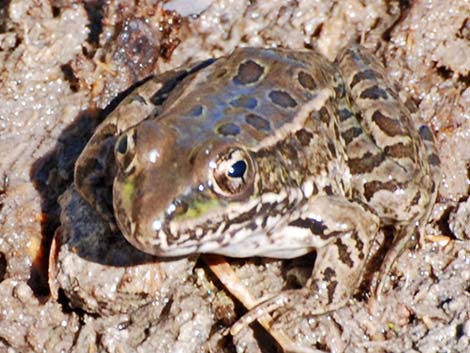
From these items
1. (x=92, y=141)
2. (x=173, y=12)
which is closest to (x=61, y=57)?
(x=173, y=12)

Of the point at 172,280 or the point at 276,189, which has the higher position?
the point at 276,189

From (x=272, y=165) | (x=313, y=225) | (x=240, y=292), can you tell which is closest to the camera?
(x=272, y=165)

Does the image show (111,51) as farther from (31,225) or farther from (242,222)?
(242,222)

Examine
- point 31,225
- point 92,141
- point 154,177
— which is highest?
point 154,177

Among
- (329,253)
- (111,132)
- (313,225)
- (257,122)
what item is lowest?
(329,253)

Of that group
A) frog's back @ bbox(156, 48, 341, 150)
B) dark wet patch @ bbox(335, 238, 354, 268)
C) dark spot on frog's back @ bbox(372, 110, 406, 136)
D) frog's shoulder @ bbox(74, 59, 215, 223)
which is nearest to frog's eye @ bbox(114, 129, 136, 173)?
frog's back @ bbox(156, 48, 341, 150)

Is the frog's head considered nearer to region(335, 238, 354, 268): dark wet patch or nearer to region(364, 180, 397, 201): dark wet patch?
region(335, 238, 354, 268): dark wet patch

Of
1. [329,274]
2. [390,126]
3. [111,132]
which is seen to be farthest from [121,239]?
[390,126]

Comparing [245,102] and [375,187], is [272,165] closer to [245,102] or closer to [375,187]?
[245,102]
